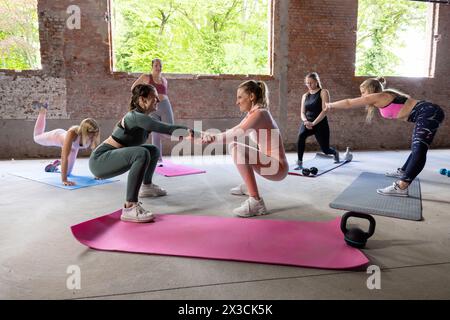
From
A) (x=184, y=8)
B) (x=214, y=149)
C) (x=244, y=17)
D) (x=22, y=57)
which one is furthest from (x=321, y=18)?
(x=22, y=57)

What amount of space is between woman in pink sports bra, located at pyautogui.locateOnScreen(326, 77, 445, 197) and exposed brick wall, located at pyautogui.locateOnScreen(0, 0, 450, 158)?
3672 mm

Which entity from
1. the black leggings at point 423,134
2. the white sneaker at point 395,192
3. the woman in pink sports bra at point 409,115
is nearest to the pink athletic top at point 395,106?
the woman in pink sports bra at point 409,115

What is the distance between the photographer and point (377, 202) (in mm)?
3443

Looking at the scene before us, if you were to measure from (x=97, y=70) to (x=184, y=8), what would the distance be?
17.6 ft

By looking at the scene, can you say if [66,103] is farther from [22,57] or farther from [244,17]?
[244,17]

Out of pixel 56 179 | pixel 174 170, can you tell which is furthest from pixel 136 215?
pixel 174 170

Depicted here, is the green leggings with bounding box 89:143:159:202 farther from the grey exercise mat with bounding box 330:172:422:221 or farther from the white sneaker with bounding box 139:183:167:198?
the grey exercise mat with bounding box 330:172:422:221

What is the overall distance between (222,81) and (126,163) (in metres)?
4.46

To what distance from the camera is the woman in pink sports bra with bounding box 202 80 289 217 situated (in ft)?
10.1

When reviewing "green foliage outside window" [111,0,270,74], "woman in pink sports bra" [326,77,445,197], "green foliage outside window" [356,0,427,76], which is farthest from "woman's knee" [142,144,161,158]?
"green foliage outside window" [356,0,427,76]

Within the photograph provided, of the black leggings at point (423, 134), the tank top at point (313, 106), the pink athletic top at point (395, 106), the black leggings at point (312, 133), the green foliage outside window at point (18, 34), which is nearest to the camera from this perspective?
the black leggings at point (423, 134)

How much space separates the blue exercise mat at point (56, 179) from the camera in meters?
4.19

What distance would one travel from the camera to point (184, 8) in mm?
10930

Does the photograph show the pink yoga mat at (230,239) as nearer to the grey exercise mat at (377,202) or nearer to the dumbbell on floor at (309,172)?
the grey exercise mat at (377,202)
